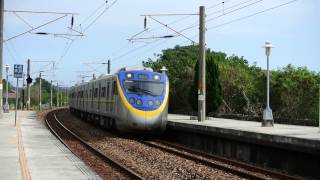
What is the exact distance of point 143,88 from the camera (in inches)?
944

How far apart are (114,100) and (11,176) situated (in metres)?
13.2

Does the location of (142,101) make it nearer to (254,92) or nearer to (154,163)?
(154,163)

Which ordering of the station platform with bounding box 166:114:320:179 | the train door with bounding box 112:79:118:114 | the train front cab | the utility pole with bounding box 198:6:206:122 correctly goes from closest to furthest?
the station platform with bounding box 166:114:320:179 < the train front cab < the train door with bounding box 112:79:118:114 < the utility pole with bounding box 198:6:206:122

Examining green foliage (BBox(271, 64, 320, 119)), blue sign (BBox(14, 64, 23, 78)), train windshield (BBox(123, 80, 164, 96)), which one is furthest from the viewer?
green foliage (BBox(271, 64, 320, 119))

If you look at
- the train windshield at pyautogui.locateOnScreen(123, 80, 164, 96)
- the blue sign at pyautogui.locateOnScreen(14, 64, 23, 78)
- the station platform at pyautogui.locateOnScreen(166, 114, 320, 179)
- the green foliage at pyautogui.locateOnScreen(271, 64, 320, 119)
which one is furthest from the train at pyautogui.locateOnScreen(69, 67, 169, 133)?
the green foliage at pyautogui.locateOnScreen(271, 64, 320, 119)

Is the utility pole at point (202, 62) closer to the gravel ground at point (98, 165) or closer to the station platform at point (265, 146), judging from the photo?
the station platform at point (265, 146)

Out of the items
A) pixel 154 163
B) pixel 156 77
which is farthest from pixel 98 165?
pixel 156 77

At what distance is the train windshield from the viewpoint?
2386 cm

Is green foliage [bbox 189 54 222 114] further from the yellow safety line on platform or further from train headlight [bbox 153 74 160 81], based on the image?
the yellow safety line on platform

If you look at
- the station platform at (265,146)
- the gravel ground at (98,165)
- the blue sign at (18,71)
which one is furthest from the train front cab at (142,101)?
the blue sign at (18,71)

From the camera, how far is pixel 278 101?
115 feet

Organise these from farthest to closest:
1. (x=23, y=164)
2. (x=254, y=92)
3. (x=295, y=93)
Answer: (x=254, y=92) < (x=295, y=93) < (x=23, y=164)

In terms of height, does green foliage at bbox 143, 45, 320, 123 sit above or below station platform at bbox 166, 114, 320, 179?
above

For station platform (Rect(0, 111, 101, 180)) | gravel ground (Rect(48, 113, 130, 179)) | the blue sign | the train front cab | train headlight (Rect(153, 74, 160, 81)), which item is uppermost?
the blue sign
